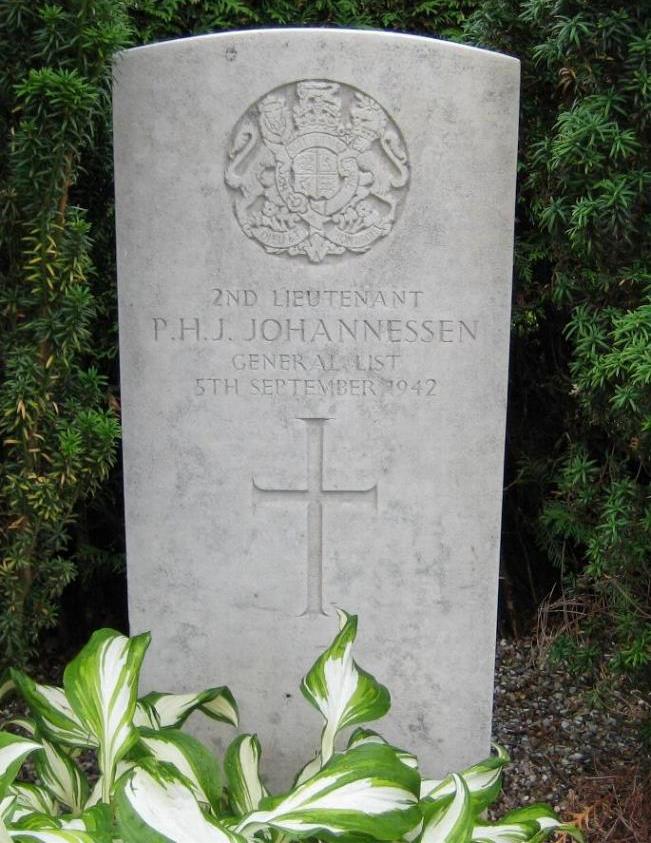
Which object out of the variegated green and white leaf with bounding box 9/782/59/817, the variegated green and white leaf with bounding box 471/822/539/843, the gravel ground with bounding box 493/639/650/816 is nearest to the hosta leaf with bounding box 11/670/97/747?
the variegated green and white leaf with bounding box 9/782/59/817

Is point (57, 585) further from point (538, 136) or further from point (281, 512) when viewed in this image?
point (538, 136)

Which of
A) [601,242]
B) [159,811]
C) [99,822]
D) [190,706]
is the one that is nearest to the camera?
[159,811]

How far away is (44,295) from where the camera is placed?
2699 millimetres

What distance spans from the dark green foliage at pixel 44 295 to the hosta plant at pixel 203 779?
1.34 feet

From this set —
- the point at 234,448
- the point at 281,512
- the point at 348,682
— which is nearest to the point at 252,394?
the point at 234,448

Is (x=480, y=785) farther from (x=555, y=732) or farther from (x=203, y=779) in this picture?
(x=555, y=732)

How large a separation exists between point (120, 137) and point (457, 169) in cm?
90

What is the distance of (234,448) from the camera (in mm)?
2695

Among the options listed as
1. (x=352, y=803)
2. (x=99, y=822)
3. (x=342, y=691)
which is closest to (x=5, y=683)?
(x=99, y=822)

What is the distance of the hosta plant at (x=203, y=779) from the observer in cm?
200

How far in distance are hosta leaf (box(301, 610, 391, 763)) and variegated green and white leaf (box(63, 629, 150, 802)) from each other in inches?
17.4

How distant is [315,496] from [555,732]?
153cm

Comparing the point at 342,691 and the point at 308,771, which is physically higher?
the point at 342,691

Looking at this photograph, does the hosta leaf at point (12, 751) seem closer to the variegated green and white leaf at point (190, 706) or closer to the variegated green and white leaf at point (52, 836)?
the variegated green and white leaf at point (52, 836)
